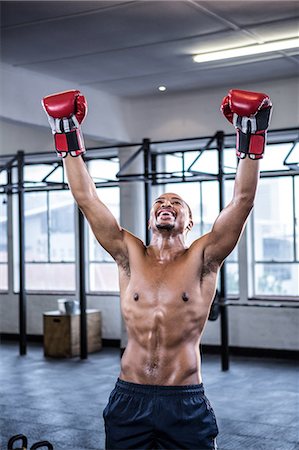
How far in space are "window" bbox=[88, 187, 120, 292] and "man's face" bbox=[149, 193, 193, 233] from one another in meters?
6.47

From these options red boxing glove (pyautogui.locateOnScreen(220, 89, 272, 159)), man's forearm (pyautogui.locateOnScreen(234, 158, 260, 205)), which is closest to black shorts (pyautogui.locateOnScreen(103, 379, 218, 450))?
man's forearm (pyautogui.locateOnScreen(234, 158, 260, 205))

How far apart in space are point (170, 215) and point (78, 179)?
1.37 ft

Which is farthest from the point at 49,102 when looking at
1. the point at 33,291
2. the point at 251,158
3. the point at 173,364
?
the point at 33,291

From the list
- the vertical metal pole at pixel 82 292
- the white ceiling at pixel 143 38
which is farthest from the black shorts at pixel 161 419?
the vertical metal pole at pixel 82 292

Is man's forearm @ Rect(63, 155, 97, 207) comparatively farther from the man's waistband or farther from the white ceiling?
the white ceiling

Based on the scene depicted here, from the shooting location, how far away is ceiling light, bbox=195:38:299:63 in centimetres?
640

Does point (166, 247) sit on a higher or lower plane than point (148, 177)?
lower

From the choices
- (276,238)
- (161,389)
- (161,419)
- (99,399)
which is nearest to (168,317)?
(161,389)

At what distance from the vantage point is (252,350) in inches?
334

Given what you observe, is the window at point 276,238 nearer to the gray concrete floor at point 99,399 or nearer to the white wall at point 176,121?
the white wall at point 176,121

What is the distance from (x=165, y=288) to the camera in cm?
298

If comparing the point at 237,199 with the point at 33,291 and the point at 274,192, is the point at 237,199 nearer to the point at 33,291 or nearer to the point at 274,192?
the point at 274,192

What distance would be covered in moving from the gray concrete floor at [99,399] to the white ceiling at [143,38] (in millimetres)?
3148

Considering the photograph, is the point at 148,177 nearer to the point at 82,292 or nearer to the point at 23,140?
the point at 82,292
